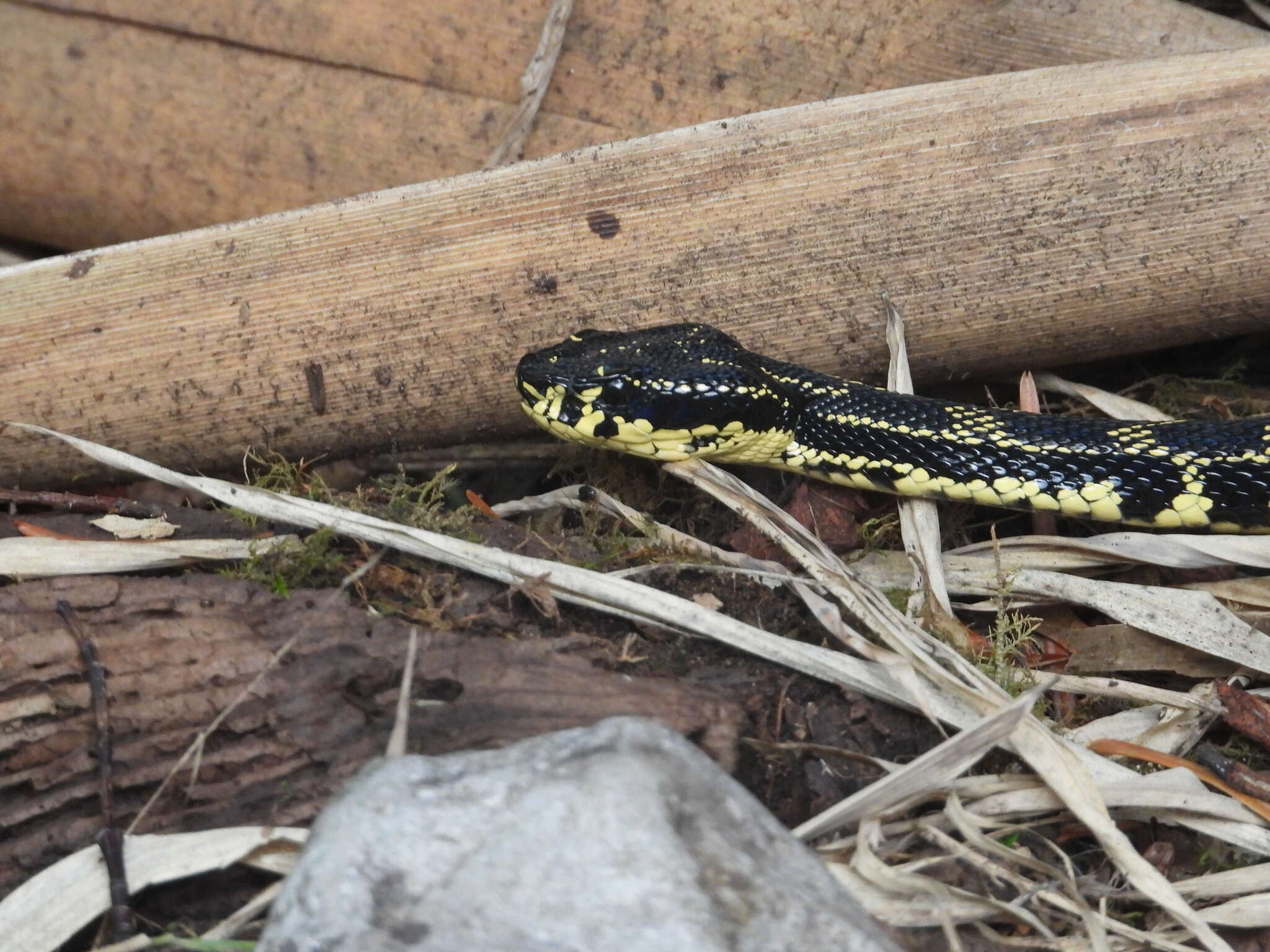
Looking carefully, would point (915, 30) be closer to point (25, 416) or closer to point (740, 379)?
point (740, 379)

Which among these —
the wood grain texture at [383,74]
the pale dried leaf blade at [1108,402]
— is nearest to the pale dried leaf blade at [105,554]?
the wood grain texture at [383,74]

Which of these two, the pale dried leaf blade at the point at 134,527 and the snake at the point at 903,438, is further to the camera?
the snake at the point at 903,438

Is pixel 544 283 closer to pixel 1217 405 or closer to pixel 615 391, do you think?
pixel 615 391

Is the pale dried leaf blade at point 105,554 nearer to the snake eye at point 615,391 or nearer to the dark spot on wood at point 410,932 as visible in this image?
the snake eye at point 615,391

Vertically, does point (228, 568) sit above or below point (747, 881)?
above

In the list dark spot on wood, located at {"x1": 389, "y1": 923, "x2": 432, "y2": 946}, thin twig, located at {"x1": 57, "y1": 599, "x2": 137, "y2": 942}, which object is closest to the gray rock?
dark spot on wood, located at {"x1": 389, "y1": 923, "x2": 432, "y2": 946}

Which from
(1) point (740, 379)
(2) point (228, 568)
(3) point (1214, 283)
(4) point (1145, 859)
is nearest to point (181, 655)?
(2) point (228, 568)
